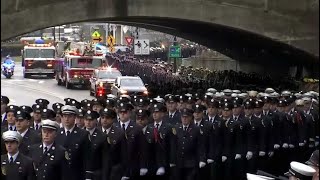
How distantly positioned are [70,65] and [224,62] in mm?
11490

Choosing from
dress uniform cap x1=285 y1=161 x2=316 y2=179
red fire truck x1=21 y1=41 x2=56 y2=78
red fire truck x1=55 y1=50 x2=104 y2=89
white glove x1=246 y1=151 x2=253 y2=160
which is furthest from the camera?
red fire truck x1=21 y1=41 x2=56 y2=78

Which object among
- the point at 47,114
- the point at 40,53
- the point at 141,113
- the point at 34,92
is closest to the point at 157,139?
the point at 141,113

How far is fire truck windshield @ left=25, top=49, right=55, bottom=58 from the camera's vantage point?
41.8 meters

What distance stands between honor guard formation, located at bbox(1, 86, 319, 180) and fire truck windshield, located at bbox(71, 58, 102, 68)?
1012 inches

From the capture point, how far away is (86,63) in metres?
38.3

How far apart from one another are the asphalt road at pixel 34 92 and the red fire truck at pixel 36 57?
85cm

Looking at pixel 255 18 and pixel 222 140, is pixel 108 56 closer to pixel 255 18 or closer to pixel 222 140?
pixel 255 18

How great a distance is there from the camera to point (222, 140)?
10461 millimetres

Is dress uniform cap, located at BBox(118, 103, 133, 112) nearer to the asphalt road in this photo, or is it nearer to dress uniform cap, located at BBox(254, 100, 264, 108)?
dress uniform cap, located at BBox(254, 100, 264, 108)

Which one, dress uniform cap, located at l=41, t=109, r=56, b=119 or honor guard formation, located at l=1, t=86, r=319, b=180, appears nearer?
honor guard formation, located at l=1, t=86, r=319, b=180

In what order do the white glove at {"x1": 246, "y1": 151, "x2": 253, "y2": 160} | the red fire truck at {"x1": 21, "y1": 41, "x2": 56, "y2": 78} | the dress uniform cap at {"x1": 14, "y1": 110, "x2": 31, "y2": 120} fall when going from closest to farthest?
the dress uniform cap at {"x1": 14, "y1": 110, "x2": 31, "y2": 120} → the white glove at {"x1": 246, "y1": 151, "x2": 253, "y2": 160} → the red fire truck at {"x1": 21, "y1": 41, "x2": 56, "y2": 78}

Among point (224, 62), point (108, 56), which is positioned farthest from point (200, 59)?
point (108, 56)

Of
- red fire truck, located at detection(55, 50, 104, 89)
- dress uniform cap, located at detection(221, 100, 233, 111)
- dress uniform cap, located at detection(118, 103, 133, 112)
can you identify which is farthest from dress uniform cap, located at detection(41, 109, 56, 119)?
red fire truck, located at detection(55, 50, 104, 89)

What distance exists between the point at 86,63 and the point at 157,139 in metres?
29.6
